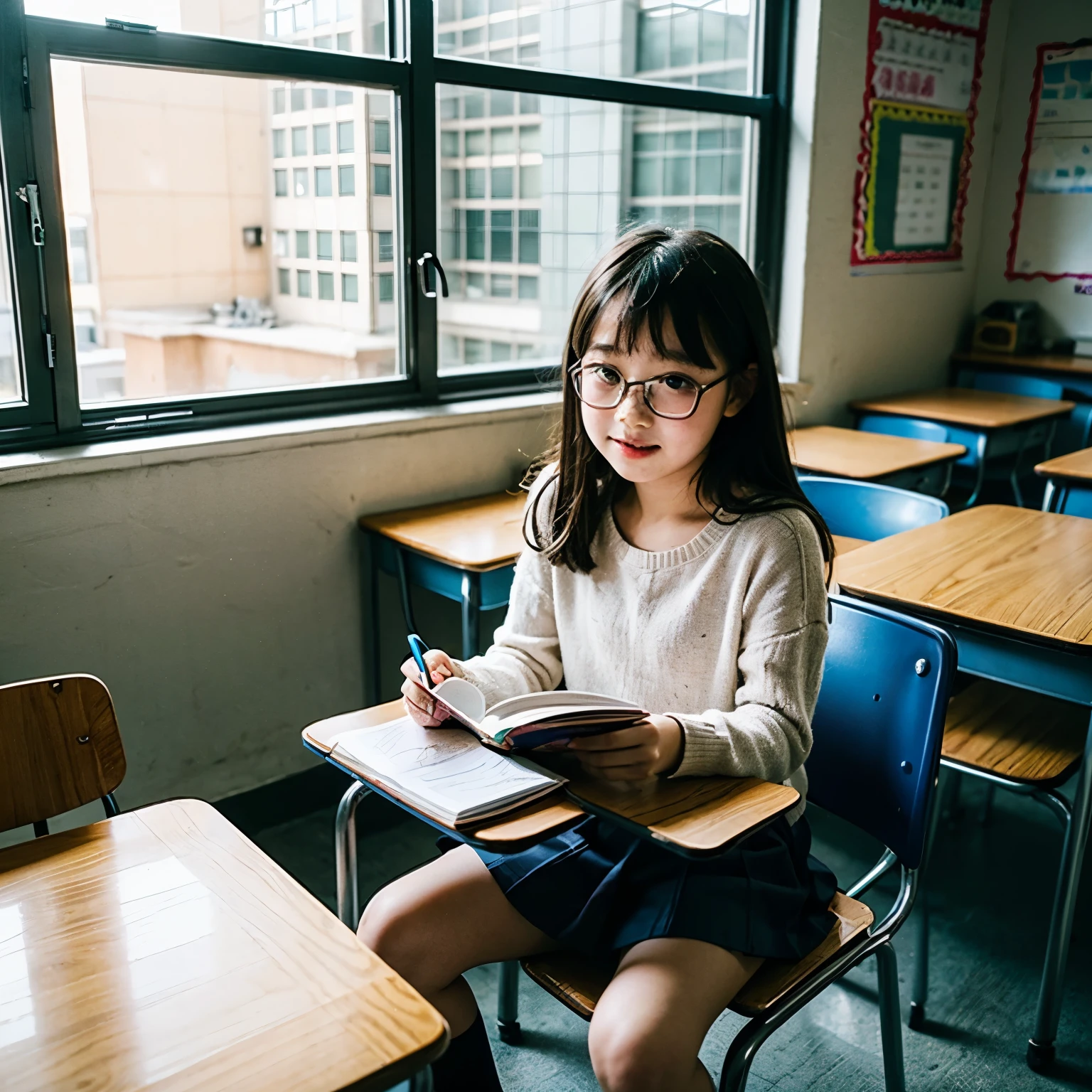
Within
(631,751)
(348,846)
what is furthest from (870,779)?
(348,846)

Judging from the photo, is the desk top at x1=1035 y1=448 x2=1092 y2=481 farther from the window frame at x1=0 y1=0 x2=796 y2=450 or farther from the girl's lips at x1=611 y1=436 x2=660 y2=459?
the girl's lips at x1=611 y1=436 x2=660 y2=459

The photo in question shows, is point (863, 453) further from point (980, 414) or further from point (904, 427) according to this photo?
point (980, 414)

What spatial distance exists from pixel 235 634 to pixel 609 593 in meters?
1.15

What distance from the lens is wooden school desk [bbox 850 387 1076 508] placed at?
10.7 feet

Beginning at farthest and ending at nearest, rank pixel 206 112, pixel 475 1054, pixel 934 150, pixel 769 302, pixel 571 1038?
pixel 934 150
pixel 769 302
pixel 206 112
pixel 571 1038
pixel 475 1054

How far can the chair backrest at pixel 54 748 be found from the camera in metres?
1.16

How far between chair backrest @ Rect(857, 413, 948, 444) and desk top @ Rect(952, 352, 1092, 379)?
688 millimetres

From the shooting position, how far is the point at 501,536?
225cm

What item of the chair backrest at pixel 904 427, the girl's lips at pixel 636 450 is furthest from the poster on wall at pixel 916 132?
the girl's lips at pixel 636 450

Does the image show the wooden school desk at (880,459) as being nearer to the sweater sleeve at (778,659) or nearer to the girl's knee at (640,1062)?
the sweater sleeve at (778,659)

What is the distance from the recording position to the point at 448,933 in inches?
47.1

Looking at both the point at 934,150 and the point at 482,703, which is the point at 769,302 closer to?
the point at 934,150

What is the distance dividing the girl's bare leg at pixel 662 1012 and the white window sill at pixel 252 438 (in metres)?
1.35

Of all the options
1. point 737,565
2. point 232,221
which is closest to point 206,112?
point 232,221
